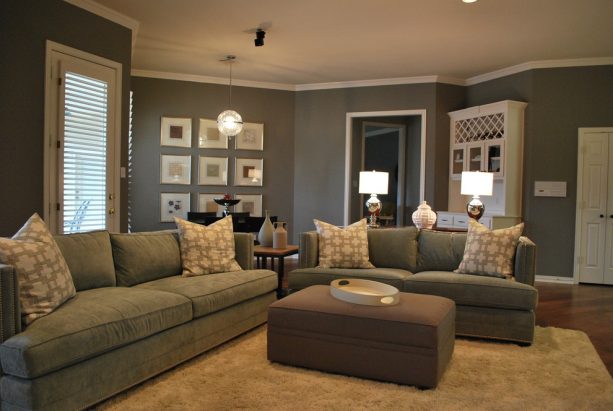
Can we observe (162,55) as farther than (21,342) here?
Yes

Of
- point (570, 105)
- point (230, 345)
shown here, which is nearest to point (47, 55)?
point (230, 345)

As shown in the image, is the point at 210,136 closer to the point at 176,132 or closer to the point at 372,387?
the point at 176,132

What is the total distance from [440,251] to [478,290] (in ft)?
2.40

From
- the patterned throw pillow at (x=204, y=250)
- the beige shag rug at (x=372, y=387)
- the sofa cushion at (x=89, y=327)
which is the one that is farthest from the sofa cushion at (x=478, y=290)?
the sofa cushion at (x=89, y=327)

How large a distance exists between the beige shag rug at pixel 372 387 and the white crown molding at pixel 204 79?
5.08 meters

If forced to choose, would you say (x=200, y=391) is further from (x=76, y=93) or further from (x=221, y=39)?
(x=221, y=39)

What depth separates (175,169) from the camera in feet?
24.1

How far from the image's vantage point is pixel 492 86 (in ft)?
22.8

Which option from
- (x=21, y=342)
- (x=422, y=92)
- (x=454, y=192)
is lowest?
(x=21, y=342)

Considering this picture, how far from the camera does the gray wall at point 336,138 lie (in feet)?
23.5

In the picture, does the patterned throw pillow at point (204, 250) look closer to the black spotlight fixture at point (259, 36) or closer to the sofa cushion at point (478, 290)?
the sofa cushion at point (478, 290)

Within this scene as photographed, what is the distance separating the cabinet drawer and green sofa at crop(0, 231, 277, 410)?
138 inches

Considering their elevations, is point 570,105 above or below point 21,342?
above

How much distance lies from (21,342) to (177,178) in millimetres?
5469
